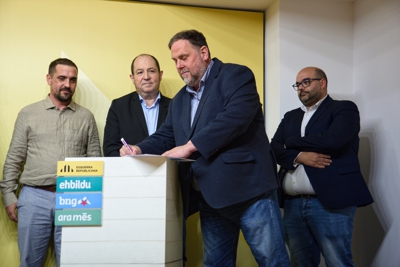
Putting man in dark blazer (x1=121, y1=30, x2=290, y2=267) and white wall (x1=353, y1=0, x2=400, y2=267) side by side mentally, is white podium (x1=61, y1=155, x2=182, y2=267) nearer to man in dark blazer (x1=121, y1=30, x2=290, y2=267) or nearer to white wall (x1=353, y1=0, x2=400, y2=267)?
man in dark blazer (x1=121, y1=30, x2=290, y2=267)

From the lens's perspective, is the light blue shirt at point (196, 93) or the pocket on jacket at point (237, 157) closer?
the pocket on jacket at point (237, 157)

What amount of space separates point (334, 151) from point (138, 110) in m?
1.57

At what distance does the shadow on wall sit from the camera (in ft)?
13.5

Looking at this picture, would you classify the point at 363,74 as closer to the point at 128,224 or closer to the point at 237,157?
the point at 237,157

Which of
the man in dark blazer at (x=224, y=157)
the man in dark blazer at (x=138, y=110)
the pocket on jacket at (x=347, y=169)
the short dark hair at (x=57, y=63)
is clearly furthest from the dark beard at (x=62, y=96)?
the pocket on jacket at (x=347, y=169)

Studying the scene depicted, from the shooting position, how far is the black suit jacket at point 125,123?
3.83 meters

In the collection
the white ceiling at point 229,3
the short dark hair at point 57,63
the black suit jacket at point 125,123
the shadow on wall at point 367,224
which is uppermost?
the white ceiling at point 229,3

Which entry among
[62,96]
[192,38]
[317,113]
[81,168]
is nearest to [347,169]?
[317,113]

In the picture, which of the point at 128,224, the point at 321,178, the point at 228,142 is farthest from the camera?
the point at 321,178

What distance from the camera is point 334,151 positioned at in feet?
11.4

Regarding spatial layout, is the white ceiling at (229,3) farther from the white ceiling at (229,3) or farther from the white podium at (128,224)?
the white podium at (128,224)

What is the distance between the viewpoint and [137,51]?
14.5 ft

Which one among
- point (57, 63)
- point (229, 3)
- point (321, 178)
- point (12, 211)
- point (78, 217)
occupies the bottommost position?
point (12, 211)

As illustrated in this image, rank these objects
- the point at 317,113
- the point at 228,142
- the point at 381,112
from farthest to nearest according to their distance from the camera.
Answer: the point at 381,112, the point at 317,113, the point at 228,142
